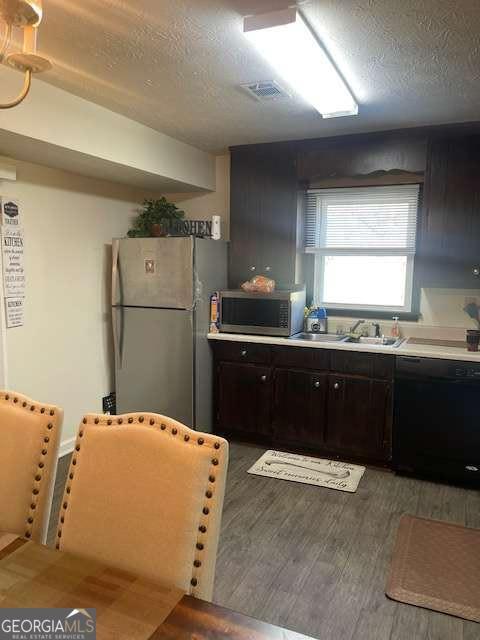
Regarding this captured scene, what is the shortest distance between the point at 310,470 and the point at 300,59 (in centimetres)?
255

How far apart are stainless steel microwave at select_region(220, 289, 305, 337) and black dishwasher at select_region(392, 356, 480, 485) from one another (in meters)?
0.89

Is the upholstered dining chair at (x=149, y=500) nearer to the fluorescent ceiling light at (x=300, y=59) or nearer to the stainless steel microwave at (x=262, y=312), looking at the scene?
the fluorescent ceiling light at (x=300, y=59)

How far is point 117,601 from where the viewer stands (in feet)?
3.30

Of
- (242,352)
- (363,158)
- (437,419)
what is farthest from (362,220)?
(437,419)

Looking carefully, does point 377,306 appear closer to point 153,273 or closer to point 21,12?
point 153,273

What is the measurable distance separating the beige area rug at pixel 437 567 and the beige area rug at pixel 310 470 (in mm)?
518

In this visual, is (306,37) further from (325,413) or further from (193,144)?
(325,413)

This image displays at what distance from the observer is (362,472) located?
10.8 ft

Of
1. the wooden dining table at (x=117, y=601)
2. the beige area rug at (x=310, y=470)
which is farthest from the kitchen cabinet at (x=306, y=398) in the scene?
the wooden dining table at (x=117, y=601)

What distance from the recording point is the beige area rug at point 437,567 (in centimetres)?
204

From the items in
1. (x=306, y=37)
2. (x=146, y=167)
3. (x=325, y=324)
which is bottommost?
(x=325, y=324)

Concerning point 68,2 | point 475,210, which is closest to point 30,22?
point 68,2

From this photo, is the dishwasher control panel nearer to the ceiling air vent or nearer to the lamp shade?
the ceiling air vent

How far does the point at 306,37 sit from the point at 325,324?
235 cm
